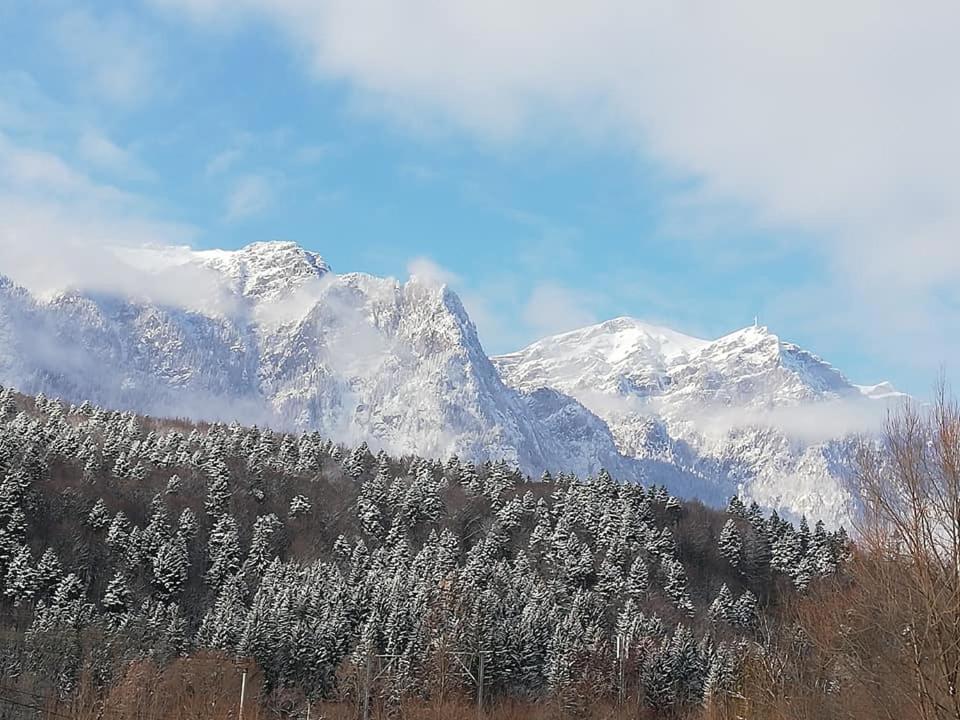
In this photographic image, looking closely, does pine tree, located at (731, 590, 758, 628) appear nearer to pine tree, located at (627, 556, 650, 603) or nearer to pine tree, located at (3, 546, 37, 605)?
pine tree, located at (627, 556, 650, 603)

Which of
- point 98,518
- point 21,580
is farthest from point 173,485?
point 21,580

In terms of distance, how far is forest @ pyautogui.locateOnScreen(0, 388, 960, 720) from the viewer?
22438 mm

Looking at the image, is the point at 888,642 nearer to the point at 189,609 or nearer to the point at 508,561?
Result: the point at 189,609

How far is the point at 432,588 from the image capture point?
86688mm

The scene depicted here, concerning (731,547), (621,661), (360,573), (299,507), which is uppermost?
(299,507)

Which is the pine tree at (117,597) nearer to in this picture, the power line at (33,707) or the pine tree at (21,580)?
the pine tree at (21,580)

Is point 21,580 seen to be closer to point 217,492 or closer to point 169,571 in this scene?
point 169,571

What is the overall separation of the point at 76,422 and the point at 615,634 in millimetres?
86676

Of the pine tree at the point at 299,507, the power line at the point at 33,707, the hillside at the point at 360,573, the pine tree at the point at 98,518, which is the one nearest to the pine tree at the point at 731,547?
the hillside at the point at 360,573

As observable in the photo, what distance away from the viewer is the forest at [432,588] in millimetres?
22438

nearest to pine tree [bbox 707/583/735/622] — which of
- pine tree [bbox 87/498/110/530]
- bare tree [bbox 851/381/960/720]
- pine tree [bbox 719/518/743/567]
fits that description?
pine tree [bbox 719/518/743/567]

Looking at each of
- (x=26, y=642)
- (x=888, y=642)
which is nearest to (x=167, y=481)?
(x=26, y=642)

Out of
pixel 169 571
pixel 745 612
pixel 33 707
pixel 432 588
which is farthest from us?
A: pixel 745 612

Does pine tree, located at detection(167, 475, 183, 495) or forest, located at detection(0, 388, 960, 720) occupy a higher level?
pine tree, located at detection(167, 475, 183, 495)
